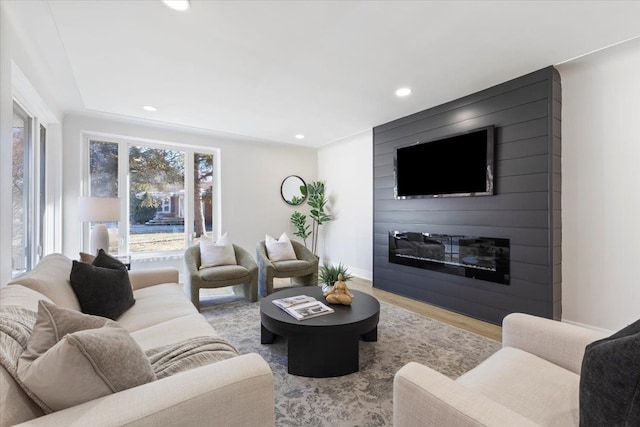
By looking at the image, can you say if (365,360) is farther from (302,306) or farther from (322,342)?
(302,306)

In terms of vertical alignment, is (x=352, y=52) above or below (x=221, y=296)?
above

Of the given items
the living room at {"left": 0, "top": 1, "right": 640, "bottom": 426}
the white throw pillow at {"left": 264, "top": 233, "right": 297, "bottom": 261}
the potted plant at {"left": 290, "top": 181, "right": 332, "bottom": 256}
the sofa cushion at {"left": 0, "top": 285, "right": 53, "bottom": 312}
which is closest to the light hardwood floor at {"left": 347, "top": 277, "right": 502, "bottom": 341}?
the living room at {"left": 0, "top": 1, "right": 640, "bottom": 426}

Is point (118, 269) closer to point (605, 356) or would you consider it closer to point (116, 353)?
point (116, 353)

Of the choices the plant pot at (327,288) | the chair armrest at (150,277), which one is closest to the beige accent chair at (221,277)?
the chair armrest at (150,277)

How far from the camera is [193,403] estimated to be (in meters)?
0.88

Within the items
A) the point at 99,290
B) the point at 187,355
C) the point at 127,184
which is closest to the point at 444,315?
the point at 187,355

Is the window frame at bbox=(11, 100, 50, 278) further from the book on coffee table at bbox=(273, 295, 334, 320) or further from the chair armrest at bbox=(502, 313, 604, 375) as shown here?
the chair armrest at bbox=(502, 313, 604, 375)

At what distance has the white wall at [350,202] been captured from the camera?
4.89m

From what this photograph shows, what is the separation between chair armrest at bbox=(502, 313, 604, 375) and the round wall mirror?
4.55 m

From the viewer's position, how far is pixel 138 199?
4.40m

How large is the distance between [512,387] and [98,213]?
12.7 ft

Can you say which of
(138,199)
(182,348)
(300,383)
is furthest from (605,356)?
(138,199)

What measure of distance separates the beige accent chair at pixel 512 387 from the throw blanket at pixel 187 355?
0.79 m

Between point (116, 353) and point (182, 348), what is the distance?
0.45 meters
